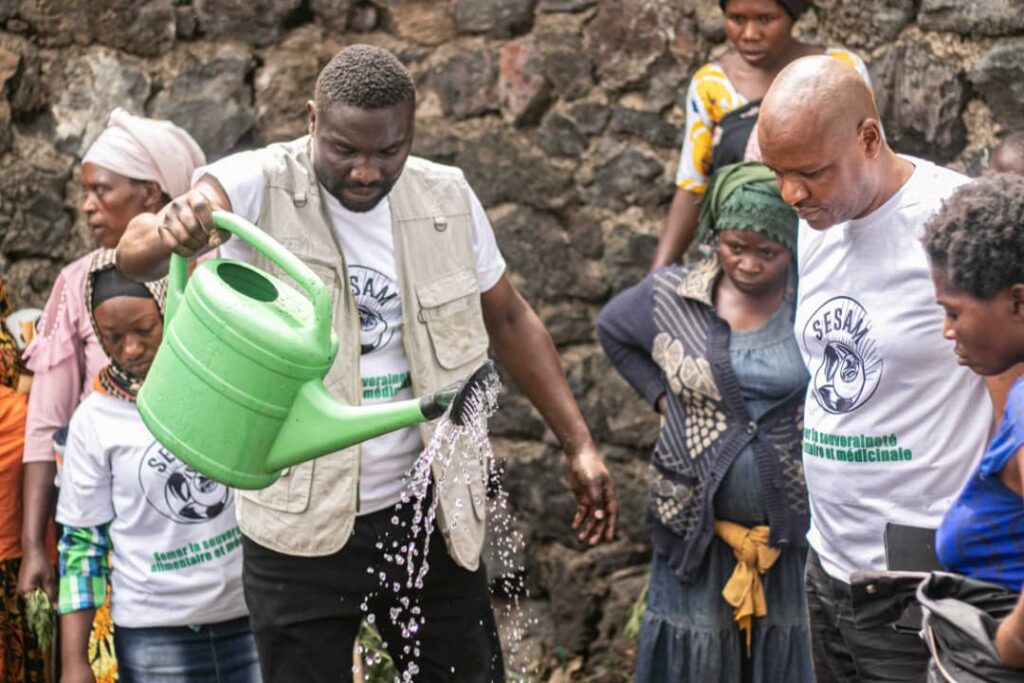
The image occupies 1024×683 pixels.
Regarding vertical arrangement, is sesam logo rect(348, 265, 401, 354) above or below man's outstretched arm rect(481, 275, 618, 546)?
above

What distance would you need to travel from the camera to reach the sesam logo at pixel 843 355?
8.84ft

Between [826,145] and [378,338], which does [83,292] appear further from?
[826,145]

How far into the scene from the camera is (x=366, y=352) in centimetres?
301

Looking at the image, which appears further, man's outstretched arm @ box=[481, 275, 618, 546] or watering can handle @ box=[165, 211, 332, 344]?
man's outstretched arm @ box=[481, 275, 618, 546]

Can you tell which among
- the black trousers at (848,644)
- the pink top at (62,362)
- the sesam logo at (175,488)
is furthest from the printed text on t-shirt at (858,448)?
the pink top at (62,362)

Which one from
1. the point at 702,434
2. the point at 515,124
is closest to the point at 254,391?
the point at 702,434

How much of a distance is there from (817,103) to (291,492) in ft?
4.16

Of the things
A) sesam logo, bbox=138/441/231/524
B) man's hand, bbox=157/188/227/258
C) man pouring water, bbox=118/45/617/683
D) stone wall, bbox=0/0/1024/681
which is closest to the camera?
man's hand, bbox=157/188/227/258

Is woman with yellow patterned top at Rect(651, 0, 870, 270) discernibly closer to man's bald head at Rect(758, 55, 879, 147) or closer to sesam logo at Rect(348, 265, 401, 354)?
man's bald head at Rect(758, 55, 879, 147)

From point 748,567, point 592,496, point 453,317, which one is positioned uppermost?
point 453,317

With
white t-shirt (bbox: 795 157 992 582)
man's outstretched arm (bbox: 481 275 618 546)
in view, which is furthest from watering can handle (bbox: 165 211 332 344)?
white t-shirt (bbox: 795 157 992 582)

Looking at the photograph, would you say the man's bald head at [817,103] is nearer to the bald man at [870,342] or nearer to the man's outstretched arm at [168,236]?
the bald man at [870,342]

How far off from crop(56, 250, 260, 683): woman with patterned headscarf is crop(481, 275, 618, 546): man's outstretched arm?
714 mm

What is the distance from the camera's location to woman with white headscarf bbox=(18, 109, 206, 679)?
3658 millimetres
